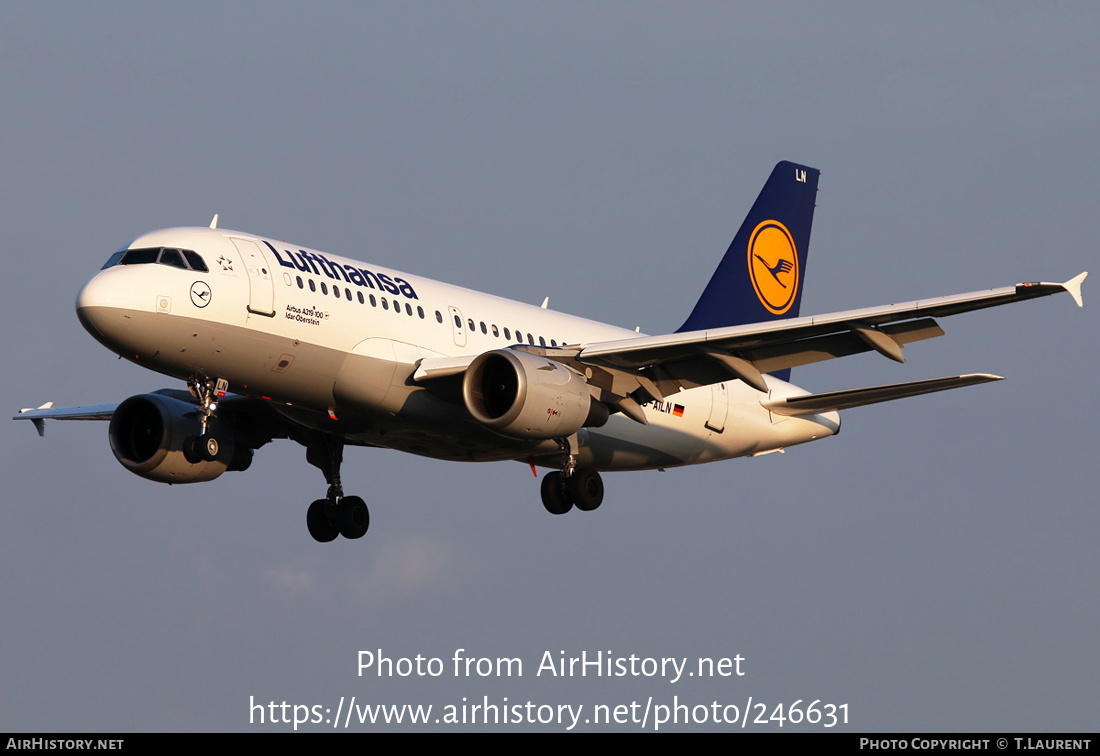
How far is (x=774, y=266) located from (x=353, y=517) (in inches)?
612

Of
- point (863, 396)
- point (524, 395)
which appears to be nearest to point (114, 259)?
point (524, 395)

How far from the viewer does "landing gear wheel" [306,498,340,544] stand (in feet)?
123

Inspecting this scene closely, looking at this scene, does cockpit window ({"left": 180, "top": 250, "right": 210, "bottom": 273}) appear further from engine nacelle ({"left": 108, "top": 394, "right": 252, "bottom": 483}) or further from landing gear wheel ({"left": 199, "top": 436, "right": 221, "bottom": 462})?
engine nacelle ({"left": 108, "top": 394, "right": 252, "bottom": 483})

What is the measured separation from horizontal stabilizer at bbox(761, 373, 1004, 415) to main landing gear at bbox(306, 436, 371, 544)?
10.9 metres

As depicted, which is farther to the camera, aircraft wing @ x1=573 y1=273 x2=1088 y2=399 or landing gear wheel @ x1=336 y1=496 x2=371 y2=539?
landing gear wheel @ x1=336 y1=496 x2=371 y2=539

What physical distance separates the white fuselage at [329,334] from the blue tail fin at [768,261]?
6694 mm

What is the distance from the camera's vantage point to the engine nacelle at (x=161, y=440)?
3509cm

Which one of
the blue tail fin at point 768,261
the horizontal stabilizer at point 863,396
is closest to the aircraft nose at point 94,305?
the horizontal stabilizer at point 863,396

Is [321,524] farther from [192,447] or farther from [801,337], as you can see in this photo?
Answer: [801,337]

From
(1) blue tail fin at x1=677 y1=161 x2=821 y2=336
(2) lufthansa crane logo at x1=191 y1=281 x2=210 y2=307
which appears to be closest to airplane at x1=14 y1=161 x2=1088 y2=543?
(2) lufthansa crane logo at x1=191 y1=281 x2=210 y2=307

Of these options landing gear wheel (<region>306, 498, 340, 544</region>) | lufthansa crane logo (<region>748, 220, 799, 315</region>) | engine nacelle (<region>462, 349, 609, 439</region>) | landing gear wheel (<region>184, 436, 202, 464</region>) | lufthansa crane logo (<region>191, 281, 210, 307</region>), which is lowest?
landing gear wheel (<region>306, 498, 340, 544</region>)

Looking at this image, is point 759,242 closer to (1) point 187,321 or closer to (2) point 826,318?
(2) point 826,318

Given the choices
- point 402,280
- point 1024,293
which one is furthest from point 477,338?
point 1024,293

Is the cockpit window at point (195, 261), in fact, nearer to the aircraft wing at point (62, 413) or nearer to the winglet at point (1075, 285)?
the aircraft wing at point (62, 413)
